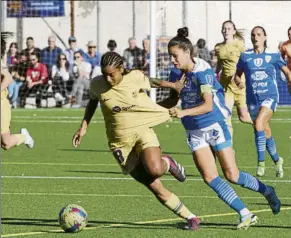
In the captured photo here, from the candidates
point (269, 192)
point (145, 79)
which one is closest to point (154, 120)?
point (145, 79)

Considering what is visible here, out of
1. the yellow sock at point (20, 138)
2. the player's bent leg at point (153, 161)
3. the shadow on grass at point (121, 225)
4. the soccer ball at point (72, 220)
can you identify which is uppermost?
the player's bent leg at point (153, 161)

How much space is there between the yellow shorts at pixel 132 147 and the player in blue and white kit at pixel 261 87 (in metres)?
5.35

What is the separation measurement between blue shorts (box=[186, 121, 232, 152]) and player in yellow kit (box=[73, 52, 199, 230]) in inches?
13.5

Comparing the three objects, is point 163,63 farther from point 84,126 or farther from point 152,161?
point 152,161

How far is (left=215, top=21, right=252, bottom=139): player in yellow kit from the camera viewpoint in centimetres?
2009

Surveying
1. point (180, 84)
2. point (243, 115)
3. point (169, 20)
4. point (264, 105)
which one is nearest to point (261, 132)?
point (264, 105)

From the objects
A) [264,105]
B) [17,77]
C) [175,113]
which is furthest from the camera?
[17,77]

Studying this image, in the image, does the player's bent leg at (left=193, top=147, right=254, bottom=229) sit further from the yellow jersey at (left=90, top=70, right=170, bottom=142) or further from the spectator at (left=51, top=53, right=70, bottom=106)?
the spectator at (left=51, top=53, right=70, bottom=106)

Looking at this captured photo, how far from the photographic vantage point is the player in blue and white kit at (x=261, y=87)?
53.8 feet

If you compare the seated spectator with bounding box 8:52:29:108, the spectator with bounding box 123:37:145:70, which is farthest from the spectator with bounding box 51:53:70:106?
the spectator with bounding box 123:37:145:70

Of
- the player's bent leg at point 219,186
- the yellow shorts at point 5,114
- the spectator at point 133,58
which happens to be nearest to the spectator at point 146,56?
the spectator at point 133,58

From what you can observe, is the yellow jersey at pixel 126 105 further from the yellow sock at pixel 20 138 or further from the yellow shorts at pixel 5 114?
the yellow sock at pixel 20 138

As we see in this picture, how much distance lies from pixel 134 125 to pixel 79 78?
21.0 meters

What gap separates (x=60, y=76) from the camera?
32.7m
